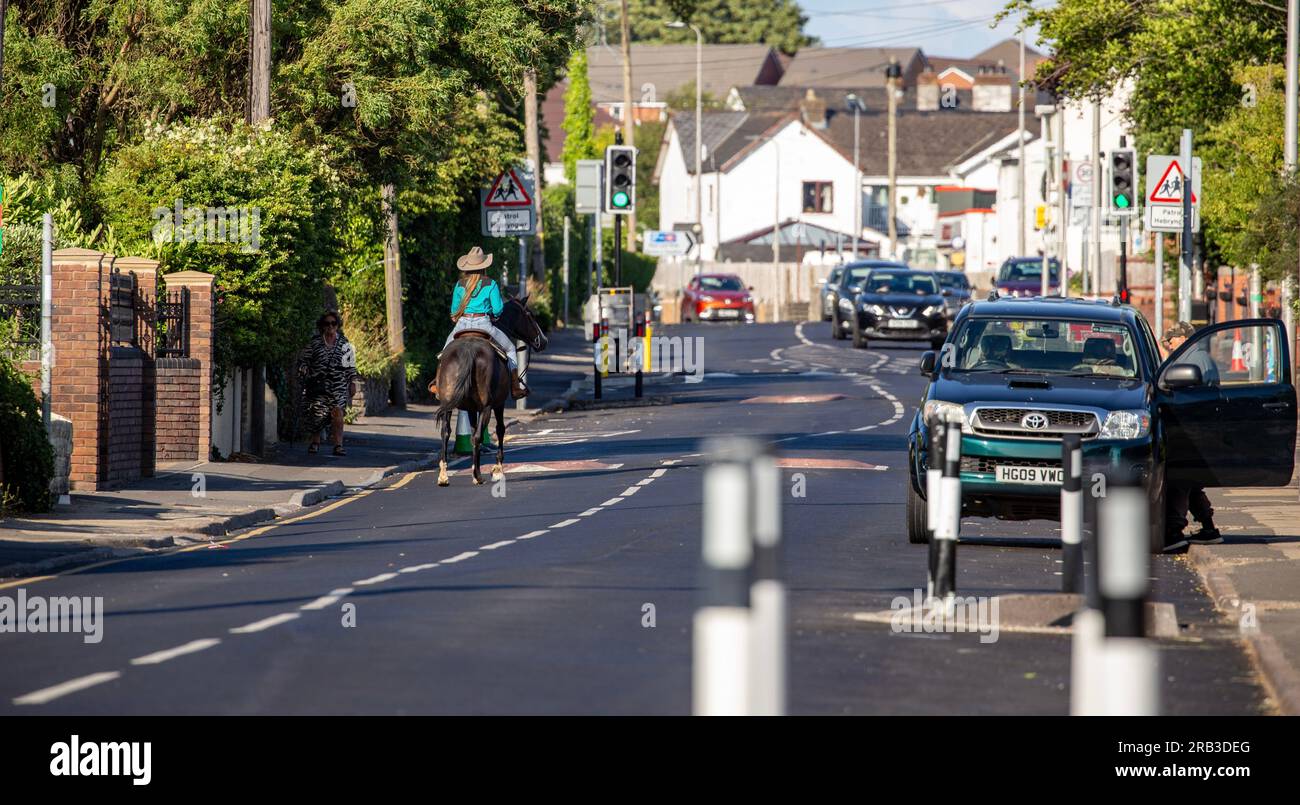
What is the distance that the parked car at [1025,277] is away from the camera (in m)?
62.7

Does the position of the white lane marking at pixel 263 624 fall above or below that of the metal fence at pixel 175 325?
below

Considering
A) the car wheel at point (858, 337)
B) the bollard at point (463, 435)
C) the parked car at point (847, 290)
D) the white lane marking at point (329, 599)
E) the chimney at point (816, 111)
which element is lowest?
the white lane marking at point (329, 599)

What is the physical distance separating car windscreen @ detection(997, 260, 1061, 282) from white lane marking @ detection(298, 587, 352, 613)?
52.3 metres

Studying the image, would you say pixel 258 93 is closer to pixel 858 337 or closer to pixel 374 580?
pixel 374 580

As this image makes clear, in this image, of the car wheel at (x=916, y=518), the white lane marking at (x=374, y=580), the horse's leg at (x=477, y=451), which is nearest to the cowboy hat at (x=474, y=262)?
the horse's leg at (x=477, y=451)

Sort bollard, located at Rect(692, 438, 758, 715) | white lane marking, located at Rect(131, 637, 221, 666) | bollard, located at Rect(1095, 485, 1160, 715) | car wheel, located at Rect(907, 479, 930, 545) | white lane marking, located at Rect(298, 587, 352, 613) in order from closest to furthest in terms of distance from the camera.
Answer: bollard, located at Rect(1095, 485, 1160, 715)
bollard, located at Rect(692, 438, 758, 715)
white lane marking, located at Rect(131, 637, 221, 666)
white lane marking, located at Rect(298, 587, 352, 613)
car wheel, located at Rect(907, 479, 930, 545)

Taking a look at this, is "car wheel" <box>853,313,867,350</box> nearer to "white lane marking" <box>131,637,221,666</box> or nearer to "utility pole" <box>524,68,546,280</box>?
"utility pole" <box>524,68,546,280</box>

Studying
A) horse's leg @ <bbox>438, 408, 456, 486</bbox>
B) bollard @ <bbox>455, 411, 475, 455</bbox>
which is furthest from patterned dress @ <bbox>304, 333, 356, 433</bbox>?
horse's leg @ <bbox>438, 408, 456, 486</bbox>

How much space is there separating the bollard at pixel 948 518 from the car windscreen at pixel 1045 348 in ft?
16.4

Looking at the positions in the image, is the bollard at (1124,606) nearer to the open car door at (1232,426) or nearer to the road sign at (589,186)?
the open car door at (1232,426)

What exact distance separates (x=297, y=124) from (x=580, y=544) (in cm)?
1328

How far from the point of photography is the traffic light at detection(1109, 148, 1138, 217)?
102 feet

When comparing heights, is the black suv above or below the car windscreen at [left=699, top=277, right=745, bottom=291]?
below
